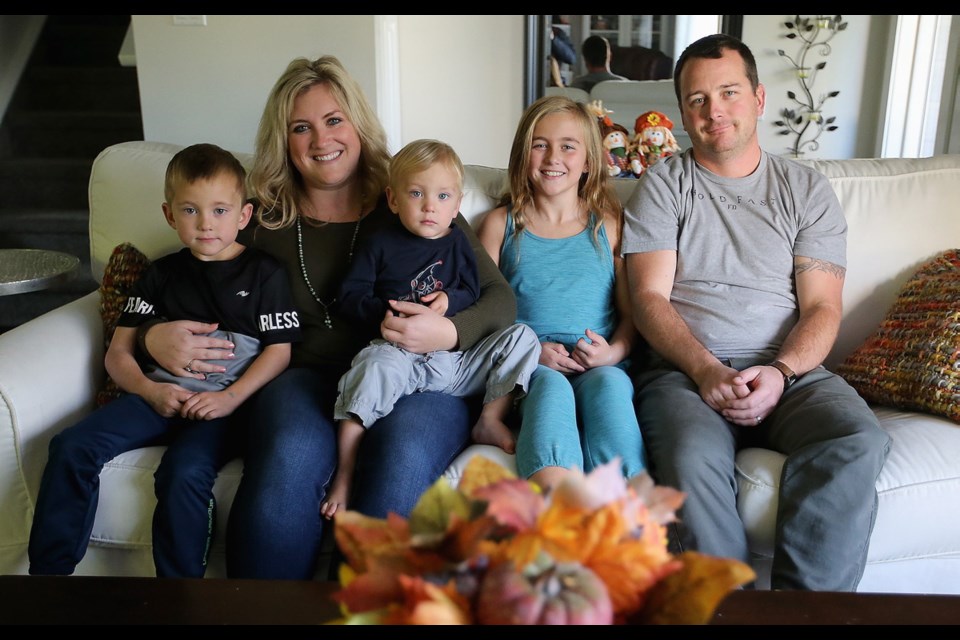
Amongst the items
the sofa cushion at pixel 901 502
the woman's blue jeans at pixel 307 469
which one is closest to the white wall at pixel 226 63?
the woman's blue jeans at pixel 307 469

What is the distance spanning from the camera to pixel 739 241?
6.25 ft

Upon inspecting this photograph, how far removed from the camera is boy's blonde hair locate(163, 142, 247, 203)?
1.67 meters

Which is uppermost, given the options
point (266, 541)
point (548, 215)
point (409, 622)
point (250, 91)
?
point (250, 91)

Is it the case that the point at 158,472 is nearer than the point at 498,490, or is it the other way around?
the point at 498,490

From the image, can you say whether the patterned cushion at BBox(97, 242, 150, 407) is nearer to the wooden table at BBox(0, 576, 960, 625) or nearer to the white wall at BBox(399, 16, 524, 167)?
the wooden table at BBox(0, 576, 960, 625)

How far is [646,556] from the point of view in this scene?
0.73 meters

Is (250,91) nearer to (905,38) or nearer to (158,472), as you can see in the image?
(158,472)

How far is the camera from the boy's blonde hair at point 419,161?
5.59 ft

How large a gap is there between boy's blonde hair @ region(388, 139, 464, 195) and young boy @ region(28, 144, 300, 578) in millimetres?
308

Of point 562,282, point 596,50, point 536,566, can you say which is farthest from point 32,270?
point 596,50

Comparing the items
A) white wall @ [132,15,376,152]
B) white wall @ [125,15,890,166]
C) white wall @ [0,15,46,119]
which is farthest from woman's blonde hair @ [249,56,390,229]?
white wall @ [0,15,46,119]

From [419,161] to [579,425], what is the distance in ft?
2.02
